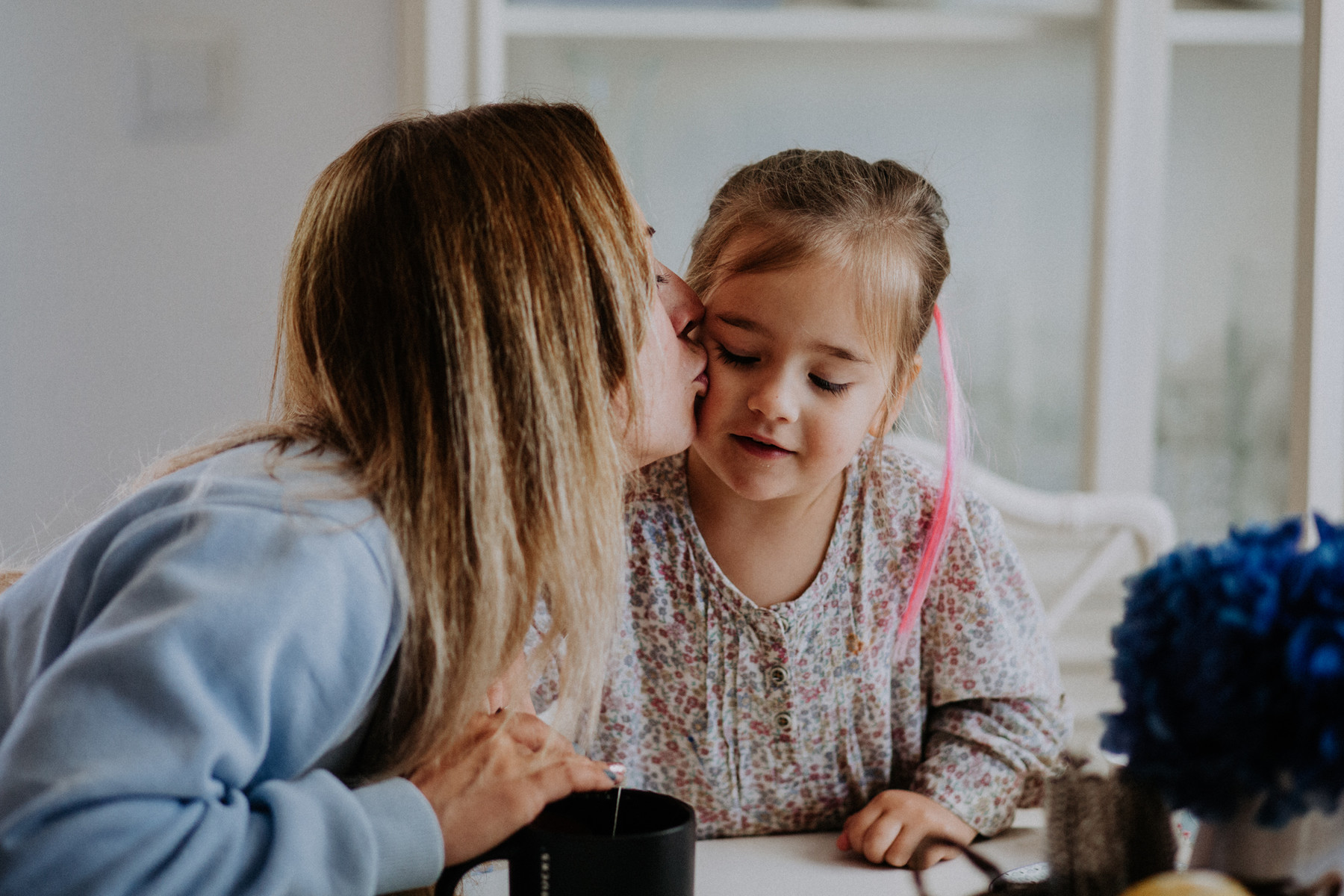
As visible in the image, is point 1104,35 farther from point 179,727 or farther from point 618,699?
point 179,727

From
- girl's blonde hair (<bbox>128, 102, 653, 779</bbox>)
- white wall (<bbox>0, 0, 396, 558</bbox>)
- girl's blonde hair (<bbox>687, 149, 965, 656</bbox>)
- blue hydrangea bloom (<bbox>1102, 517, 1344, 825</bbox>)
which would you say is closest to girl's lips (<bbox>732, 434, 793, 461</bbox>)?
girl's blonde hair (<bbox>687, 149, 965, 656</bbox>)

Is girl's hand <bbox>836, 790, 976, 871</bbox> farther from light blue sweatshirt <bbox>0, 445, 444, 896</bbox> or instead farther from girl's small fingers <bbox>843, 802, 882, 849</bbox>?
light blue sweatshirt <bbox>0, 445, 444, 896</bbox>

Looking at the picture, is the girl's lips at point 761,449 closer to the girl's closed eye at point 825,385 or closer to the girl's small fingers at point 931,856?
the girl's closed eye at point 825,385

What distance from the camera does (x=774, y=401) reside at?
953mm

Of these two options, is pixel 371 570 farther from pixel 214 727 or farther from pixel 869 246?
pixel 869 246

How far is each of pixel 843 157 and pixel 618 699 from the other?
557mm

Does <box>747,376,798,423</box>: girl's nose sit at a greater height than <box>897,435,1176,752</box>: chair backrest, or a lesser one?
greater

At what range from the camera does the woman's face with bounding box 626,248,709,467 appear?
2.87 ft

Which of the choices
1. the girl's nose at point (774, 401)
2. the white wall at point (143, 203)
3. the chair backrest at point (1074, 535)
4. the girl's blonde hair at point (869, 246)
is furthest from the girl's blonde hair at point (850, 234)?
the white wall at point (143, 203)

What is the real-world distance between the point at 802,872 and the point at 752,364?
0.42 meters

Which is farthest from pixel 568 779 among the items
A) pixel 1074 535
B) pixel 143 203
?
pixel 143 203

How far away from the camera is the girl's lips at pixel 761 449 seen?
99 centimetres

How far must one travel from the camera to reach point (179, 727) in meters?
0.52

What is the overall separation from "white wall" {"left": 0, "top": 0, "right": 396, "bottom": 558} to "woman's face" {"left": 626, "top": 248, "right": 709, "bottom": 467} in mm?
1109
